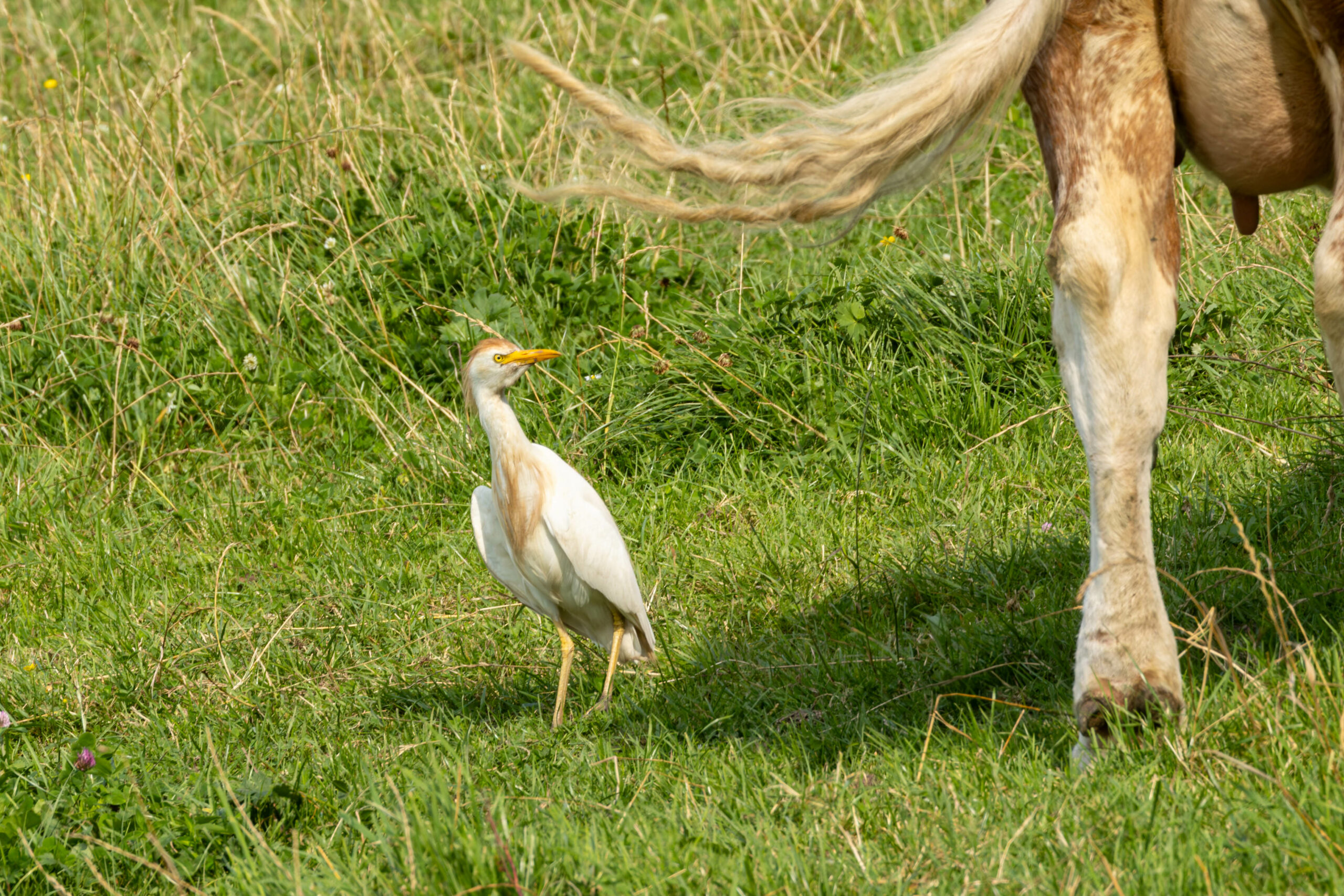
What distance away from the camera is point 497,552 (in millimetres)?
3949

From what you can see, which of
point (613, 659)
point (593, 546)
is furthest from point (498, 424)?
point (613, 659)

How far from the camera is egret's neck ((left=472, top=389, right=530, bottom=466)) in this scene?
151 inches

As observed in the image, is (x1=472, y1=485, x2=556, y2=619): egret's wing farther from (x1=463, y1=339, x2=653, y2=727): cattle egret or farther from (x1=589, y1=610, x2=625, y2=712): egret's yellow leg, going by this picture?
(x1=589, y1=610, x2=625, y2=712): egret's yellow leg

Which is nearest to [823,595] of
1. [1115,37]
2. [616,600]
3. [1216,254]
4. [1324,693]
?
[616,600]

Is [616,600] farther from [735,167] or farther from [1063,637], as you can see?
[735,167]

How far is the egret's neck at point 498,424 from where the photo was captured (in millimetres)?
3824

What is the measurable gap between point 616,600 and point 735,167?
1.49m

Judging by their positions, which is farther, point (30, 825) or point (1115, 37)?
point (30, 825)

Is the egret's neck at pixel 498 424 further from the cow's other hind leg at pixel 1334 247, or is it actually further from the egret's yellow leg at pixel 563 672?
the cow's other hind leg at pixel 1334 247

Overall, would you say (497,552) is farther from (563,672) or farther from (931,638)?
(931,638)

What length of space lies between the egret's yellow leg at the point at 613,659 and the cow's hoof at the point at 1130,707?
1431 millimetres

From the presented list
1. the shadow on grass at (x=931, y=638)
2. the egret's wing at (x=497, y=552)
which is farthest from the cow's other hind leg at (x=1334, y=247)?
the egret's wing at (x=497, y=552)

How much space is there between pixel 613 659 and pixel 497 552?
550 millimetres

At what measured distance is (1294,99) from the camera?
2219 mm
